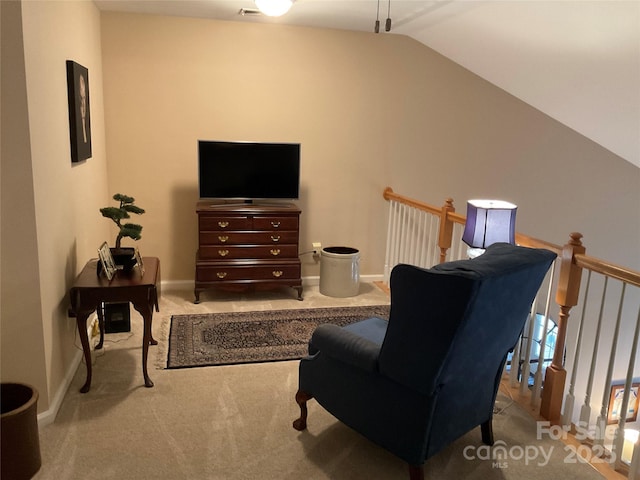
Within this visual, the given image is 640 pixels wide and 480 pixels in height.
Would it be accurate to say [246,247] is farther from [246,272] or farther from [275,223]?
[275,223]

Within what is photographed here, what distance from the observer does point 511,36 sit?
151 inches

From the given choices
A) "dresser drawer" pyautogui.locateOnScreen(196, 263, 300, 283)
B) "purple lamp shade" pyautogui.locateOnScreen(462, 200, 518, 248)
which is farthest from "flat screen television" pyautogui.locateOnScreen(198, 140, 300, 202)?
"purple lamp shade" pyautogui.locateOnScreen(462, 200, 518, 248)

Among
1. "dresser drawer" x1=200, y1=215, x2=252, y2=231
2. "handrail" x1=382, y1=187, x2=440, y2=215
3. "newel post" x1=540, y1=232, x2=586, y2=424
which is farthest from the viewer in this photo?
"dresser drawer" x1=200, y1=215, x2=252, y2=231

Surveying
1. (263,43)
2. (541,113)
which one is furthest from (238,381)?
(541,113)

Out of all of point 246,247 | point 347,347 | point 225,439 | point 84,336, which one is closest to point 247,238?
point 246,247

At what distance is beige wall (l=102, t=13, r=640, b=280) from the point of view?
4.43 m

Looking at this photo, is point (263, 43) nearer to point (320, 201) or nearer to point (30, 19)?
point (320, 201)

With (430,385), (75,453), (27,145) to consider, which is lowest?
(75,453)

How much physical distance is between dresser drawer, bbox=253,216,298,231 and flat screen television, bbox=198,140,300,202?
0.24 m

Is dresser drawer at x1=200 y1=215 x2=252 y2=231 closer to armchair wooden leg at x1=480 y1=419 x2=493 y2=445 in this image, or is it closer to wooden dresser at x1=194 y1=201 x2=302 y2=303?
wooden dresser at x1=194 y1=201 x2=302 y2=303

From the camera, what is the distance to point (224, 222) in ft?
14.3

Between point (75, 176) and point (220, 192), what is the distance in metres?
1.46

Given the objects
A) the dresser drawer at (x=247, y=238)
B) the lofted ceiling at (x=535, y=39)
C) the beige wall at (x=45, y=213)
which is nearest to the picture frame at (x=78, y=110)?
the beige wall at (x=45, y=213)

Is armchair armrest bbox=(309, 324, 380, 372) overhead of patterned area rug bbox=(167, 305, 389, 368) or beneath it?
overhead
